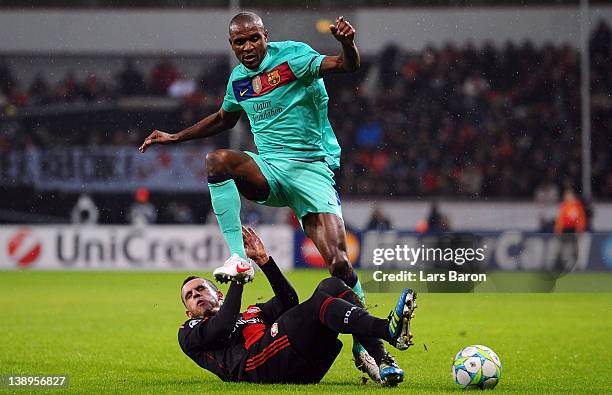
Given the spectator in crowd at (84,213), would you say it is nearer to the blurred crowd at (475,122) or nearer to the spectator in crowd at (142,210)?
the spectator in crowd at (142,210)

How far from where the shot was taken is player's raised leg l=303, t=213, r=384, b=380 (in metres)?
6.64

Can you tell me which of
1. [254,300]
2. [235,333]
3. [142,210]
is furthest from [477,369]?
[142,210]

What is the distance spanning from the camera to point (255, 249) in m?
6.54

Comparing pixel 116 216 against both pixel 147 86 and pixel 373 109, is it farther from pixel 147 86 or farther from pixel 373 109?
pixel 373 109

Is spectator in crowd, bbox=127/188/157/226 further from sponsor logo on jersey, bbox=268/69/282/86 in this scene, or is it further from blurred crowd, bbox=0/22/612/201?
sponsor logo on jersey, bbox=268/69/282/86

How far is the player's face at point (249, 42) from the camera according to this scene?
681 cm

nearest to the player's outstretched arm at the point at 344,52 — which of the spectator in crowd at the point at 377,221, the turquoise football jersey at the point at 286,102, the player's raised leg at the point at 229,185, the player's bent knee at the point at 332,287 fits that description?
the turquoise football jersey at the point at 286,102

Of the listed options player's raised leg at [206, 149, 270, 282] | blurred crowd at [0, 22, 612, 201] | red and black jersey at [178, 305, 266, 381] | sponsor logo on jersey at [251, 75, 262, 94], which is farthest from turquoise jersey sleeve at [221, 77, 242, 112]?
blurred crowd at [0, 22, 612, 201]

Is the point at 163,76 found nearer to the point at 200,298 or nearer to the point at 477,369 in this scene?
the point at 200,298

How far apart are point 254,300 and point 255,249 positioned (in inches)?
285

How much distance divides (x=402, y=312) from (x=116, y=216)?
18870mm

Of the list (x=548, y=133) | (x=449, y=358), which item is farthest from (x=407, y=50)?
(x=449, y=358)

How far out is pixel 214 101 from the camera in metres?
24.4

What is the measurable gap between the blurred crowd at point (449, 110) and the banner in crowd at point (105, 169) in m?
0.90
